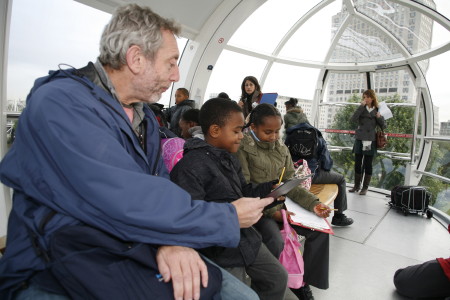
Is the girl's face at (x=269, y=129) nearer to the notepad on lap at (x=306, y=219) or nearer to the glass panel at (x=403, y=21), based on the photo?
the notepad on lap at (x=306, y=219)

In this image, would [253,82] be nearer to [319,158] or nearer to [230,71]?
[319,158]

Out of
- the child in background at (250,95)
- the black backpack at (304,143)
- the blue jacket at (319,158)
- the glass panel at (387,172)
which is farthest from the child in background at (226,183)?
the glass panel at (387,172)

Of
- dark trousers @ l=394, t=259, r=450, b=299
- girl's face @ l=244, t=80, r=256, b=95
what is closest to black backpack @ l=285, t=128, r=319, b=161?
dark trousers @ l=394, t=259, r=450, b=299

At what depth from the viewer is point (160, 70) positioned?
1.17 metres

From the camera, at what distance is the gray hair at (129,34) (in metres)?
1.09

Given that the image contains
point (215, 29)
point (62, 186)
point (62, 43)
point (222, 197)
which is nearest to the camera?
point (62, 186)

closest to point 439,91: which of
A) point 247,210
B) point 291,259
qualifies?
point 291,259

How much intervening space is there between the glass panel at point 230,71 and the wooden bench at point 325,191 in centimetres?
338

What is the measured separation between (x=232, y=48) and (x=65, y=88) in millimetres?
5832

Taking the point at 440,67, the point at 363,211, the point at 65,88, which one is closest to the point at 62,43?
the point at 65,88

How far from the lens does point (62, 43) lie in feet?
11.8

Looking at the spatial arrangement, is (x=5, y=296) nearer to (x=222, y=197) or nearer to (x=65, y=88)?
(x=65, y=88)

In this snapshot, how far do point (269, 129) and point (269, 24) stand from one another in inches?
208

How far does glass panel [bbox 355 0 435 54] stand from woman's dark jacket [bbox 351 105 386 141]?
1772 mm
